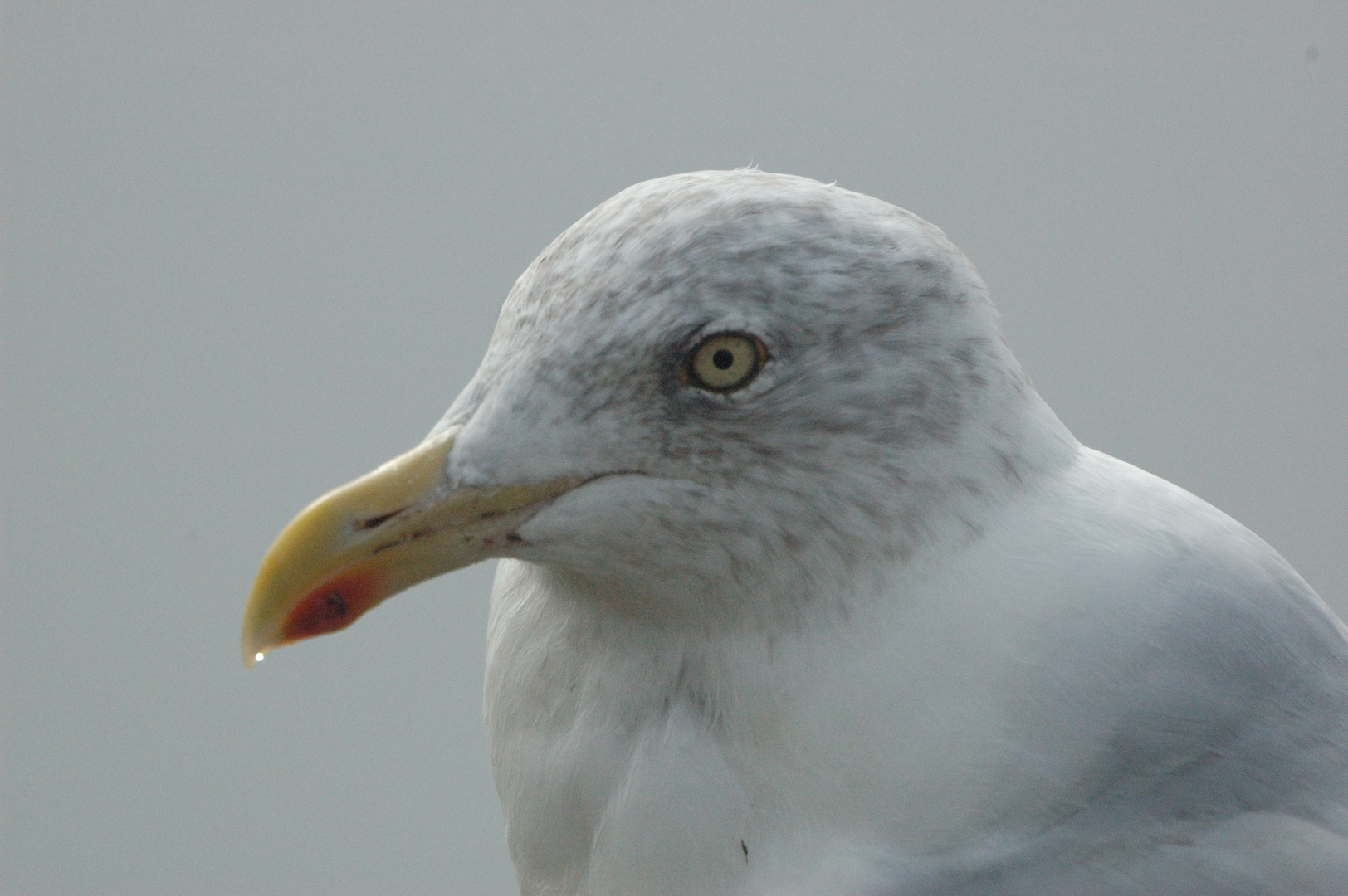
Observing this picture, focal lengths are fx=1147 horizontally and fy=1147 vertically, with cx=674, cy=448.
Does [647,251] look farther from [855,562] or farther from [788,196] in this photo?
[855,562]

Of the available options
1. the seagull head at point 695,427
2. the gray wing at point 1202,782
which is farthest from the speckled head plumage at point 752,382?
the gray wing at point 1202,782

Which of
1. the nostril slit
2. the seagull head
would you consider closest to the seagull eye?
the seagull head

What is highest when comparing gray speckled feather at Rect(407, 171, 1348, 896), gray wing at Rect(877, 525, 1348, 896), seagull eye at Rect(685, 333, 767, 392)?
seagull eye at Rect(685, 333, 767, 392)

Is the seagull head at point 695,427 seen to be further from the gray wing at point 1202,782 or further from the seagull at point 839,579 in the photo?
the gray wing at point 1202,782

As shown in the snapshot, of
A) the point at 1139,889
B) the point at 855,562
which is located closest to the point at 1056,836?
the point at 1139,889

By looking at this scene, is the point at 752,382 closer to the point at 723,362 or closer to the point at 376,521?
the point at 723,362

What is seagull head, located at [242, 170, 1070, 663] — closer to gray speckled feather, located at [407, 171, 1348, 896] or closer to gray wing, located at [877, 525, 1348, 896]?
gray speckled feather, located at [407, 171, 1348, 896]

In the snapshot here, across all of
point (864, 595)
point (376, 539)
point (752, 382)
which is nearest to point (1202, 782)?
point (864, 595)
